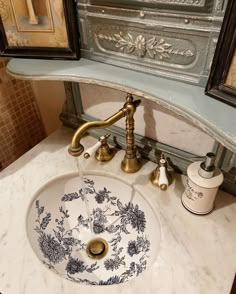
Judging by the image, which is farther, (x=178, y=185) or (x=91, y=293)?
(x=178, y=185)

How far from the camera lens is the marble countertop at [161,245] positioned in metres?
0.52

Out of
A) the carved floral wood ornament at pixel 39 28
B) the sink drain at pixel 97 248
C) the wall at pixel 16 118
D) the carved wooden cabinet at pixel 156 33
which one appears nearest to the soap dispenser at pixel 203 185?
the carved wooden cabinet at pixel 156 33

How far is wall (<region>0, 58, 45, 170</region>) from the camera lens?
0.86 meters

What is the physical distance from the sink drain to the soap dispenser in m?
0.28

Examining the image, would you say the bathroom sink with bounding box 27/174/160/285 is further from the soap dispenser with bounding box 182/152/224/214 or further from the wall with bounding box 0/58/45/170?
the wall with bounding box 0/58/45/170

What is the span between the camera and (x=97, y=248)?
74 centimetres

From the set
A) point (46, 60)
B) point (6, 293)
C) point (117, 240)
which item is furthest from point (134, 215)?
point (46, 60)

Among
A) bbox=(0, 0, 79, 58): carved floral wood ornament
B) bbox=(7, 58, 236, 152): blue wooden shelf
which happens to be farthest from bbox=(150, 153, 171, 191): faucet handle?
bbox=(0, 0, 79, 58): carved floral wood ornament

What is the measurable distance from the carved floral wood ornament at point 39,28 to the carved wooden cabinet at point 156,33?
0.10 ft

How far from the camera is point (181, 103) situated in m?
0.50

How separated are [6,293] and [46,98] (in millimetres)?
647

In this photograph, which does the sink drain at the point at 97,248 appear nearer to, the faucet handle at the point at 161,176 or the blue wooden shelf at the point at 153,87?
the faucet handle at the point at 161,176

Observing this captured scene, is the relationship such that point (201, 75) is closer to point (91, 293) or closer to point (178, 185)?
point (178, 185)

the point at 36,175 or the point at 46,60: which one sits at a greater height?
the point at 46,60
